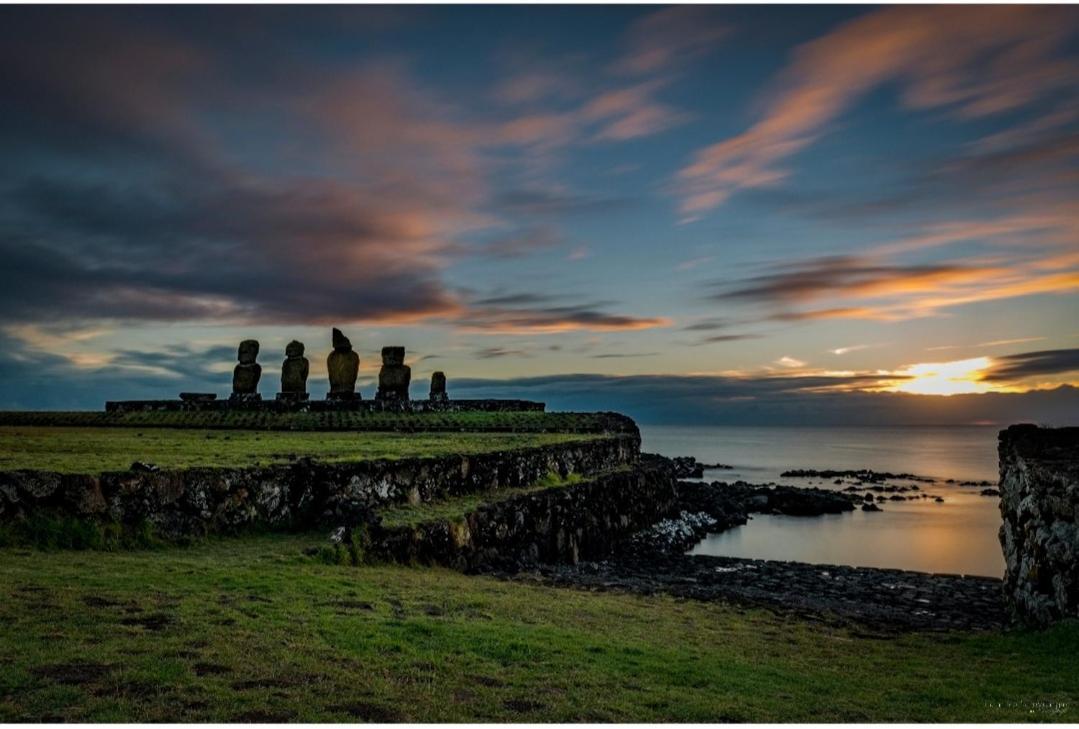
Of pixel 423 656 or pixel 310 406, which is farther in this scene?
pixel 310 406

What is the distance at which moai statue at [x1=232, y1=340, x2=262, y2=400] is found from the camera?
193 ft

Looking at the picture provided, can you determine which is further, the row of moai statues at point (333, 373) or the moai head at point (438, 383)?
the moai head at point (438, 383)

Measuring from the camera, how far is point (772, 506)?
174 ft

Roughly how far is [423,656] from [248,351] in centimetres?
5422

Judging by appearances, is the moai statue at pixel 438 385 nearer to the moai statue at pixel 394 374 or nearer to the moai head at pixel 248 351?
the moai statue at pixel 394 374

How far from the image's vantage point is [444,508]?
23.0 m

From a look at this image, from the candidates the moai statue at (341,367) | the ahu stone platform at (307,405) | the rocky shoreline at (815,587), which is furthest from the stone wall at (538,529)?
the moai statue at (341,367)

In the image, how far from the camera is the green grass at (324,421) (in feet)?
159

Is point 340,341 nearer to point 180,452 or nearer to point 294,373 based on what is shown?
point 294,373

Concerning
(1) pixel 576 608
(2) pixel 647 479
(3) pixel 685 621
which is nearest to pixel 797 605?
(3) pixel 685 621

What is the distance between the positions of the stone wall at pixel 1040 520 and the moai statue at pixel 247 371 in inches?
2064

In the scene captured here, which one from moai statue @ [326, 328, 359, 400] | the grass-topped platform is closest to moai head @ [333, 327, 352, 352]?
moai statue @ [326, 328, 359, 400]

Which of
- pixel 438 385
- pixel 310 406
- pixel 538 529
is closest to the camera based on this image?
pixel 538 529

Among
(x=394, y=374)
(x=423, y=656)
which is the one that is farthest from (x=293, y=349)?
(x=423, y=656)
